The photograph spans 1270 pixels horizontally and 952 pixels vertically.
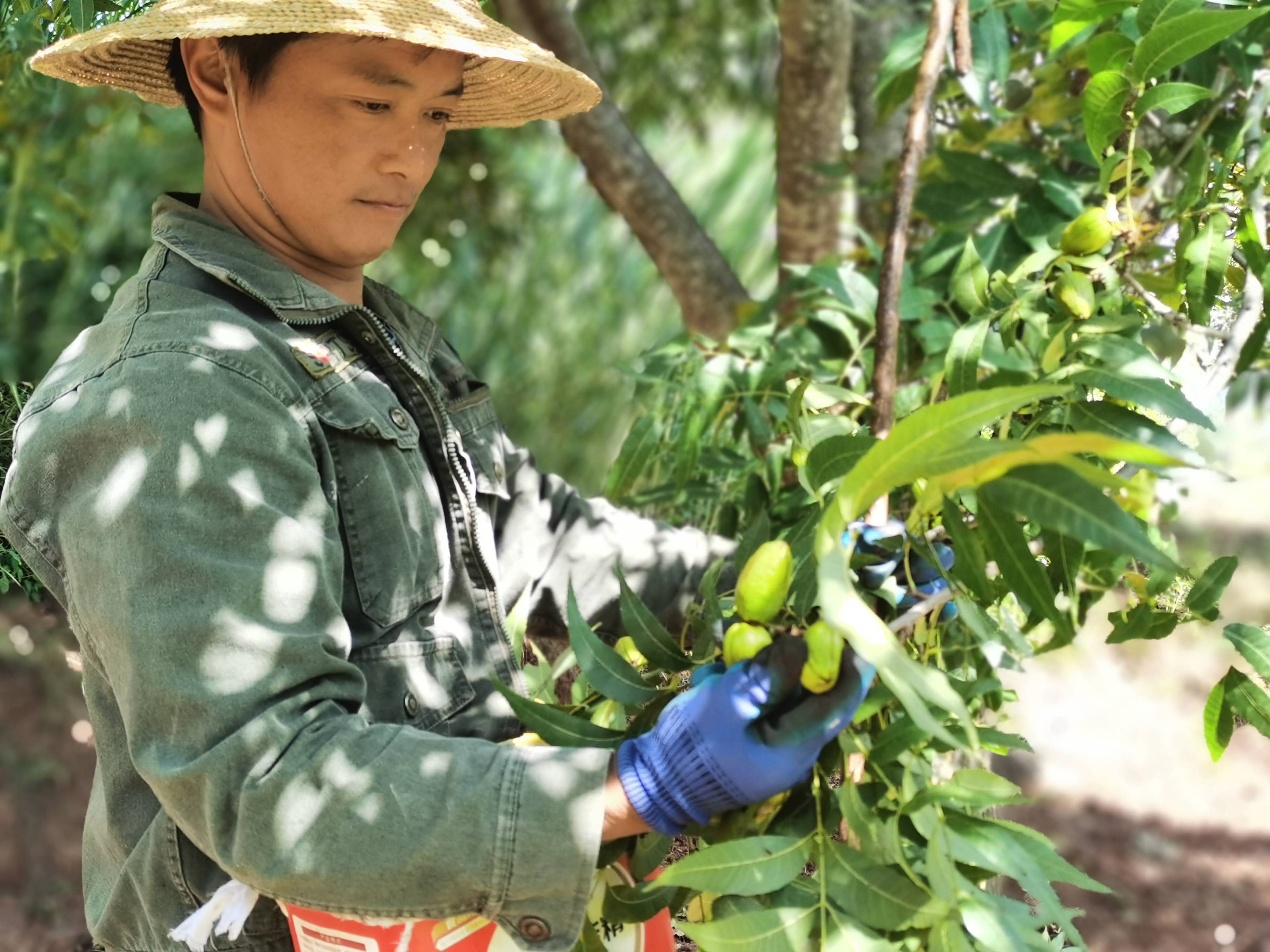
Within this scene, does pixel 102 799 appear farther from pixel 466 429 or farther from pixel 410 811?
pixel 466 429

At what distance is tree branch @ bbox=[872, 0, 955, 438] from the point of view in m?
1.69

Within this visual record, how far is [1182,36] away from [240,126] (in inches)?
41.8

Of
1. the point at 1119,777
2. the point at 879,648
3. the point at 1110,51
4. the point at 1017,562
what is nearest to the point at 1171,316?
the point at 1110,51

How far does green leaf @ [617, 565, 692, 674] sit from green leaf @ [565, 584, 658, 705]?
3 centimetres

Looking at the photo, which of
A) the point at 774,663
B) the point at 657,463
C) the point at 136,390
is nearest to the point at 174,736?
the point at 136,390

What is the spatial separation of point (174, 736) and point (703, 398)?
113cm

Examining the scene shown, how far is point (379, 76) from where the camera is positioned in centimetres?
139

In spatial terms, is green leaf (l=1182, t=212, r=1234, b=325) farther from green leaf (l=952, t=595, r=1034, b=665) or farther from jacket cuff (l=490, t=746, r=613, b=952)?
jacket cuff (l=490, t=746, r=613, b=952)

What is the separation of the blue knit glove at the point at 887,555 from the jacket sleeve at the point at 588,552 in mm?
539

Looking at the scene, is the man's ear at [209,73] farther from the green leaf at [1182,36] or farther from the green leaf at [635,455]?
the green leaf at [1182,36]

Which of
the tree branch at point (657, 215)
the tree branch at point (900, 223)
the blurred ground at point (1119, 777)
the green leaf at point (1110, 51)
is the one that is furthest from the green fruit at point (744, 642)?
the blurred ground at point (1119, 777)

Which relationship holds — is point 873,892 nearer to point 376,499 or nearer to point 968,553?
point 968,553

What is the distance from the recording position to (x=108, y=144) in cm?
352

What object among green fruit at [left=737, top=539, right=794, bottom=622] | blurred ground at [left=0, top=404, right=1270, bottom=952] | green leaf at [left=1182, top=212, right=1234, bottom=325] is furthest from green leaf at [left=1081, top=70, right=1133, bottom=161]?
blurred ground at [left=0, top=404, right=1270, bottom=952]
